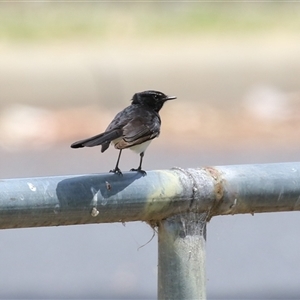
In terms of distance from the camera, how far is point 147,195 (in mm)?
2664

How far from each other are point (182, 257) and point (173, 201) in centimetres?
16

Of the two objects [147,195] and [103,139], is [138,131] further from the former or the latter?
[147,195]

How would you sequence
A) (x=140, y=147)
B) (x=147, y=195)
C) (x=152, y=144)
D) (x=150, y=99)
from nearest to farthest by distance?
(x=147, y=195) → (x=140, y=147) → (x=150, y=99) → (x=152, y=144)

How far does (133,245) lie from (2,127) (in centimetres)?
638

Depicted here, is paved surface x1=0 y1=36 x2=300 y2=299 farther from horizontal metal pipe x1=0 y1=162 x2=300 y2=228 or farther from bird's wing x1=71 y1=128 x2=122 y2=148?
horizontal metal pipe x1=0 y1=162 x2=300 y2=228

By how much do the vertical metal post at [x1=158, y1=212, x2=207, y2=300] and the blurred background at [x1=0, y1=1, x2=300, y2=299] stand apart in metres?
3.29

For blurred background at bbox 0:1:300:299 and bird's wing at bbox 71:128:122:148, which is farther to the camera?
blurred background at bbox 0:1:300:299

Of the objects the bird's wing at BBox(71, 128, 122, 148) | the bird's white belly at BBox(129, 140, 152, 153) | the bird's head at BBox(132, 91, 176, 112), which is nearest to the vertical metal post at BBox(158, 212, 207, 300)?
the bird's wing at BBox(71, 128, 122, 148)

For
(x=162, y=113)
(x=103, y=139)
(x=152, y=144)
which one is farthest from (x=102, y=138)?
(x=162, y=113)

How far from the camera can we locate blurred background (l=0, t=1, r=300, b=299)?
838 cm

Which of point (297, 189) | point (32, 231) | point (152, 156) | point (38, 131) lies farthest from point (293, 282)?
point (38, 131)

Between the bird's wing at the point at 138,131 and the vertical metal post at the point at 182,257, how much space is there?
5.40ft

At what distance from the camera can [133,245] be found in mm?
8938

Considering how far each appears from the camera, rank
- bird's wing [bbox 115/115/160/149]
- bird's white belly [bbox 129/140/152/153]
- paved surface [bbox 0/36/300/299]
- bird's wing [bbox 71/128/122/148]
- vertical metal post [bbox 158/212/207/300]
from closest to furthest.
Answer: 1. vertical metal post [bbox 158/212/207/300]
2. bird's wing [bbox 71/128/122/148]
3. bird's wing [bbox 115/115/160/149]
4. bird's white belly [bbox 129/140/152/153]
5. paved surface [bbox 0/36/300/299]
